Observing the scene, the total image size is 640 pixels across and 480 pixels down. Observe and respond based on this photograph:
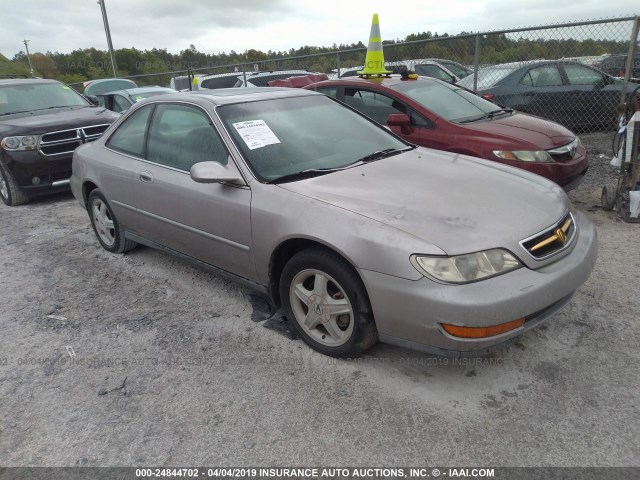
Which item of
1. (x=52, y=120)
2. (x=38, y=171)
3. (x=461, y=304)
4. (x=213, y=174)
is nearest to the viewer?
(x=461, y=304)

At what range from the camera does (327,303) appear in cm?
289

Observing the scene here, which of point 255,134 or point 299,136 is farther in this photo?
point 299,136

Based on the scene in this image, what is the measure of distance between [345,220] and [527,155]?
297 centimetres

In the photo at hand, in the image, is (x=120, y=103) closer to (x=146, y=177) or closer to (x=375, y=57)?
(x=375, y=57)

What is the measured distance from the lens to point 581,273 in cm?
279

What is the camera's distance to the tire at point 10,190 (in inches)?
263

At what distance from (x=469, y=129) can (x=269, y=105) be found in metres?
2.41

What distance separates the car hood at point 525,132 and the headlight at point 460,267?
286 cm

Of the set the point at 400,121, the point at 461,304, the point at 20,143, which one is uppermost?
the point at 400,121

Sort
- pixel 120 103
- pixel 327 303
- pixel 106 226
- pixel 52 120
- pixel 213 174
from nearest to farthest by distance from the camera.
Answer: pixel 327 303
pixel 213 174
pixel 106 226
pixel 52 120
pixel 120 103

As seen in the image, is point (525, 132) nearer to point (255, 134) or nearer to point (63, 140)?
point (255, 134)

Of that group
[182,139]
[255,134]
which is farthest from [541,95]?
[182,139]

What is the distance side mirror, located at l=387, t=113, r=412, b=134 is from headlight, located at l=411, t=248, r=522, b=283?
301 centimetres

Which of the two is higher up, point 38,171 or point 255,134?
point 255,134
